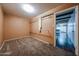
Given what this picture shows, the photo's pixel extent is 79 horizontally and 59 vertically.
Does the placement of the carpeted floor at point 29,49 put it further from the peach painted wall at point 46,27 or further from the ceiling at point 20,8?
the ceiling at point 20,8

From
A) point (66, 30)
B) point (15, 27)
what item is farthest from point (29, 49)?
point (66, 30)

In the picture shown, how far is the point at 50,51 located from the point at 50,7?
879 mm

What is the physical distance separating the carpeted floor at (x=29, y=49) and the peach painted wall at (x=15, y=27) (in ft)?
0.41

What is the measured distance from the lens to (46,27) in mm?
2078

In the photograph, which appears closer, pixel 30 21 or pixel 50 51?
pixel 50 51

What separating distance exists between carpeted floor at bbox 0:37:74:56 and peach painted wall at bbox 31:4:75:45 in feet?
0.46

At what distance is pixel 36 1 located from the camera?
194cm

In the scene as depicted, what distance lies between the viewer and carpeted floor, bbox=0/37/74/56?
1.95 meters

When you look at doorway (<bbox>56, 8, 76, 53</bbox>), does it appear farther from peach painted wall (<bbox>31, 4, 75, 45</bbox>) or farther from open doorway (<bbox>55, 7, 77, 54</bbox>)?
peach painted wall (<bbox>31, 4, 75, 45</bbox>)

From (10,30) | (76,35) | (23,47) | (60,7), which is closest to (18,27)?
(10,30)

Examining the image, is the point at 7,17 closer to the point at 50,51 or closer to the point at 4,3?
the point at 4,3

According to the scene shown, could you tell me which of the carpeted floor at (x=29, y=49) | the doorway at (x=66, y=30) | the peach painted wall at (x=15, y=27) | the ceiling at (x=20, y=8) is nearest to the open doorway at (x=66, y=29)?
the doorway at (x=66, y=30)

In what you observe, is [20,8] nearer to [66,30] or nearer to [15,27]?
[15,27]

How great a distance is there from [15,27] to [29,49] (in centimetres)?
54
